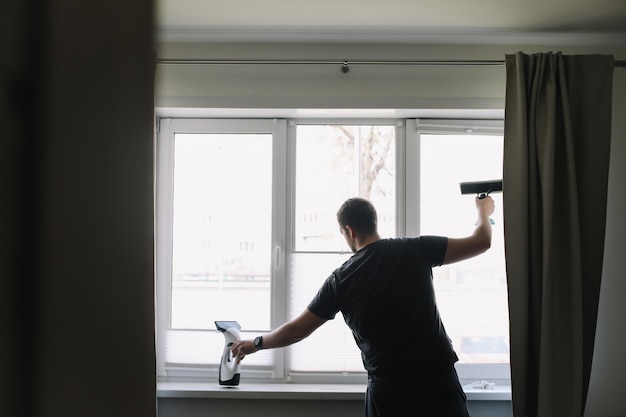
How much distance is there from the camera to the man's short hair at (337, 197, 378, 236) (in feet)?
7.33

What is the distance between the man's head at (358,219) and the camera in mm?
2236

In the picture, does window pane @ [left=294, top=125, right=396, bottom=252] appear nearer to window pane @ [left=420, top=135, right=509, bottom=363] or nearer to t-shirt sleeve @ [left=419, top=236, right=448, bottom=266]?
window pane @ [left=420, top=135, right=509, bottom=363]

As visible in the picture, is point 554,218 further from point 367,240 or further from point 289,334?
point 289,334

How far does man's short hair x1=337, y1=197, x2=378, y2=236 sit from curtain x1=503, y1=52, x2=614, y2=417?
61 centimetres

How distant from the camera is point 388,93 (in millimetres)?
2625

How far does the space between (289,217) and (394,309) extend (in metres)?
0.92

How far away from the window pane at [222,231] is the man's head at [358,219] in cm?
67

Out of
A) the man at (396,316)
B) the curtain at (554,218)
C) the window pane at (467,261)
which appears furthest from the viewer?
the window pane at (467,261)

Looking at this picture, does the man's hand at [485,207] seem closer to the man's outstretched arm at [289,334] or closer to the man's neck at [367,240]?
the man's neck at [367,240]

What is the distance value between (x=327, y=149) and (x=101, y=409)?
2.71 meters

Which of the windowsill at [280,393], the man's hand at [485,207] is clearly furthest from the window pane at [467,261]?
the man's hand at [485,207]

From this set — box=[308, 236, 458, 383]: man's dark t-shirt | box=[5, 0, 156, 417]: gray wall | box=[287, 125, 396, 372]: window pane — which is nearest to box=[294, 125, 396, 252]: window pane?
box=[287, 125, 396, 372]: window pane

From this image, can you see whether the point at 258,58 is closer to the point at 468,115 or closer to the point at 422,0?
the point at 422,0

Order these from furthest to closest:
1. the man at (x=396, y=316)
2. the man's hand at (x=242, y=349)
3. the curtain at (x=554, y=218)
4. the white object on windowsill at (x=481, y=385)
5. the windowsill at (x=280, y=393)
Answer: the white object on windowsill at (x=481, y=385), the windowsill at (x=280, y=393), the man's hand at (x=242, y=349), the curtain at (x=554, y=218), the man at (x=396, y=316)
